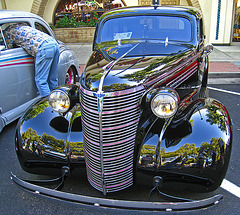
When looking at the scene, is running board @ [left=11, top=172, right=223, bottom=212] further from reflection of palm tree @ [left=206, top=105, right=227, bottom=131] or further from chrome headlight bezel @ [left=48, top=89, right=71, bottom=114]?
chrome headlight bezel @ [left=48, top=89, right=71, bottom=114]

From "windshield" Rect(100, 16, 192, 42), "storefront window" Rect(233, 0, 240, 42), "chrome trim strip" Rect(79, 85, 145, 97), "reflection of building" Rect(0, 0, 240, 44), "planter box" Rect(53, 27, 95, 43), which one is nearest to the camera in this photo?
"chrome trim strip" Rect(79, 85, 145, 97)

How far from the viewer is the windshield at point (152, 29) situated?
11.9ft

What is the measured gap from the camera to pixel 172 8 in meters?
3.94

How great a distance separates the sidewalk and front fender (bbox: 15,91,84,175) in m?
5.45

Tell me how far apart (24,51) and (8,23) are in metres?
0.51

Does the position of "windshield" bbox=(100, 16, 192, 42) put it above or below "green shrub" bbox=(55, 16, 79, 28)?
above

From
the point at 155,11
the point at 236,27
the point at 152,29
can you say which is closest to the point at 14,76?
the point at 152,29

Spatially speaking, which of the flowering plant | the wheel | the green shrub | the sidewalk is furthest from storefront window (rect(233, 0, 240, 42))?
the wheel

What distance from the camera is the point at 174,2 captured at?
1317 cm

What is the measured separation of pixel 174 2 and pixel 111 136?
12.6 metres

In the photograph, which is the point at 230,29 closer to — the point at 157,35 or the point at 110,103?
the point at 157,35

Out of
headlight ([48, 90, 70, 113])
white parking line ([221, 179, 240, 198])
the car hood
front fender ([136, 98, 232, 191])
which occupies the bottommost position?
white parking line ([221, 179, 240, 198])

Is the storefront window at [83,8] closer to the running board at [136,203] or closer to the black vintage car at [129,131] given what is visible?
the black vintage car at [129,131]

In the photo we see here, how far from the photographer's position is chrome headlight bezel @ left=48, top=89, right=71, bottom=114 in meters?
2.62
